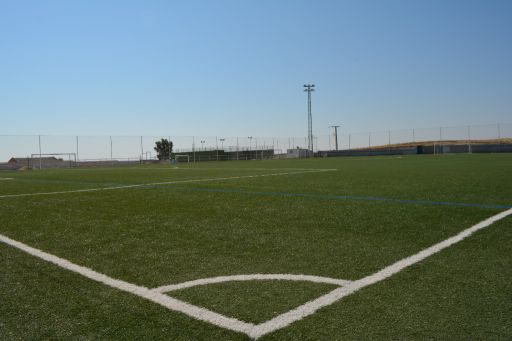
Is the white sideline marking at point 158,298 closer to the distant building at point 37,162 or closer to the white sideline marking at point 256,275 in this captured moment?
the white sideline marking at point 256,275

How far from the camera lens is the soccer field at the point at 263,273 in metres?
1.97

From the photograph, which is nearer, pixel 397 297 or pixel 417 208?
pixel 397 297

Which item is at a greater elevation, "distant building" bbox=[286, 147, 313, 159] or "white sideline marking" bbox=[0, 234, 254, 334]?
"distant building" bbox=[286, 147, 313, 159]

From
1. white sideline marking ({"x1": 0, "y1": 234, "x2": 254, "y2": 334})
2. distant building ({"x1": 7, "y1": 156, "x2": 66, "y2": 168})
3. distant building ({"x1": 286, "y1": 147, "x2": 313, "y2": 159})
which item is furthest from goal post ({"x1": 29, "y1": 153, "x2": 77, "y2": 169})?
white sideline marking ({"x1": 0, "y1": 234, "x2": 254, "y2": 334})

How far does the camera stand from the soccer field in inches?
77.4

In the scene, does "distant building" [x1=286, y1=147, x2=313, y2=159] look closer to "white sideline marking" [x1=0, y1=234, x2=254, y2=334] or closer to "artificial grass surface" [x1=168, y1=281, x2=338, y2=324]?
"white sideline marking" [x1=0, y1=234, x2=254, y2=334]

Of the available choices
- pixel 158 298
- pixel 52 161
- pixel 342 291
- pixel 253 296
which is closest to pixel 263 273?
pixel 253 296

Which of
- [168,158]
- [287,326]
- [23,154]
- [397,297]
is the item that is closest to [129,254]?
→ [287,326]

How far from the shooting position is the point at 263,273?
273cm

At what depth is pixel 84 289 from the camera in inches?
99.7

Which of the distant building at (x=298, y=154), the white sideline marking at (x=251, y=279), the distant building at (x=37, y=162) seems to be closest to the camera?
the white sideline marking at (x=251, y=279)

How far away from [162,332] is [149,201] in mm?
4662

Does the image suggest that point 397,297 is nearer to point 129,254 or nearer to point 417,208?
point 129,254

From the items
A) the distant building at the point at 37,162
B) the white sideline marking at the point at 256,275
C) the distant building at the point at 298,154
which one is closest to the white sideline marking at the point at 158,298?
the white sideline marking at the point at 256,275
